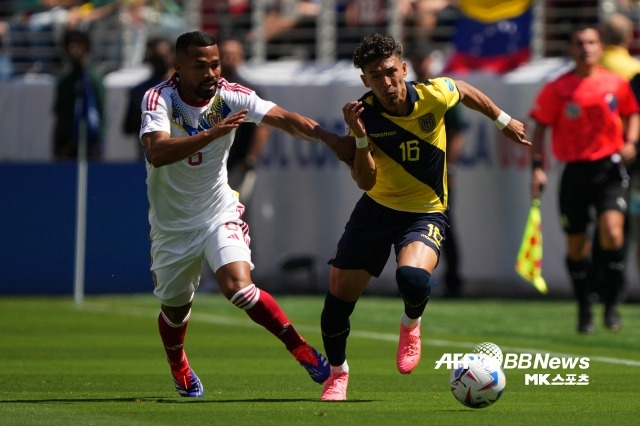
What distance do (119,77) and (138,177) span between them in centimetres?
302

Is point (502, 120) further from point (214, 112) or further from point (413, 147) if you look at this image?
point (214, 112)

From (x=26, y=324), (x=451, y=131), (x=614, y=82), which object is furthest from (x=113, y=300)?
(x=614, y=82)

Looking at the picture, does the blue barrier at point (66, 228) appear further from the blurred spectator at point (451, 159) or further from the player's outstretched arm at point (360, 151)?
the player's outstretched arm at point (360, 151)

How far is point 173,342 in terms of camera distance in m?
9.29

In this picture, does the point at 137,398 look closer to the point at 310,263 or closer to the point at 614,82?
A: the point at 614,82

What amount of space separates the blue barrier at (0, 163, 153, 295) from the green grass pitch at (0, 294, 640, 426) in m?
0.31

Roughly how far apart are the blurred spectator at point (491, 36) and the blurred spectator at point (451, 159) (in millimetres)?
495

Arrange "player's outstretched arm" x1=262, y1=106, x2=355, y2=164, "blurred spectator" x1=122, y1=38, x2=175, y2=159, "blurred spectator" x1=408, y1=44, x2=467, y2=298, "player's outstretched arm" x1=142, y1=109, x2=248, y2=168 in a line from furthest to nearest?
"blurred spectator" x1=122, y1=38, x2=175, y2=159 → "blurred spectator" x1=408, y1=44, x2=467, y2=298 → "player's outstretched arm" x1=262, y1=106, x2=355, y2=164 → "player's outstretched arm" x1=142, y1=109, x2=248, y2=168

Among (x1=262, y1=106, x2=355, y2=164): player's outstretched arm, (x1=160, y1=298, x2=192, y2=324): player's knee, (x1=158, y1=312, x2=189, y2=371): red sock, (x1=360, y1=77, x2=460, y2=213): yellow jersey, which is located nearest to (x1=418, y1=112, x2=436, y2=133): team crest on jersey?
(x1=360, y1=77, x2=460, y2=213): yellow jersey

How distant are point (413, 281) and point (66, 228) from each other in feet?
30.8

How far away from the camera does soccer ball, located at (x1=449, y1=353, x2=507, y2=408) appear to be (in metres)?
8.08

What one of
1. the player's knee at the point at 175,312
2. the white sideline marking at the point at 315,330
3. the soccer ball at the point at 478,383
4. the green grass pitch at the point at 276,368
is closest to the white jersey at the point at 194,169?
the player's knee at the point at 175,312

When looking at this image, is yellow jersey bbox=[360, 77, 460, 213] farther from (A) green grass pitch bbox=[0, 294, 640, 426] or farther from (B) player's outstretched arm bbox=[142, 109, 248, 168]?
(A) green grass pitch bbox=[0, 294, 640, 426]

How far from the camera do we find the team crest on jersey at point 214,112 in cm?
888
